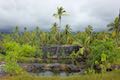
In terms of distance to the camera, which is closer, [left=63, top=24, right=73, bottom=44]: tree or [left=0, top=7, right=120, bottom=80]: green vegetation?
[left=0, top=7, right=120, bottom=80]: green vegetation

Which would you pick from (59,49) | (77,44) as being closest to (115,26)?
(77,44)

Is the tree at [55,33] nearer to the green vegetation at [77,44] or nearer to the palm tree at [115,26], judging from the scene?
the green vegetation at [77,44]

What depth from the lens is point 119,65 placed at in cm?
7369

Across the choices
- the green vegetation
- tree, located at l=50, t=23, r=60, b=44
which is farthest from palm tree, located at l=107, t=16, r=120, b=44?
tree, located at l=50, t=23, r=60, b=44

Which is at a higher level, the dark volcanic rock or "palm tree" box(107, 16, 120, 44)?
"palm tree" box(107, 16, 120, 44)

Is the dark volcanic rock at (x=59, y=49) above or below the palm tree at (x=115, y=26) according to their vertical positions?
below

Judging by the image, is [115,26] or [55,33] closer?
[115,26]

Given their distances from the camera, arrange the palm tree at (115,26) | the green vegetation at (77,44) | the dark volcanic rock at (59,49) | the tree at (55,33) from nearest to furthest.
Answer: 1. the green vegetation at (77,44)
2. the palm tree at (115,26)
3. the dark volcanic rock at (59,49)
4. the tree at (55,33)

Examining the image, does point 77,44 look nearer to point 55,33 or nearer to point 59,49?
point 59,49

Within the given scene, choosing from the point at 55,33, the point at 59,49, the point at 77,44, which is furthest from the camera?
the point at 55,33

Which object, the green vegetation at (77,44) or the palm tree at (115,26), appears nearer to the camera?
the green vegetation at (77,44)

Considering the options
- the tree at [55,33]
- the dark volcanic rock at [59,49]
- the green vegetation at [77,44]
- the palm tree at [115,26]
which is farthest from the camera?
the tree at [55,33]

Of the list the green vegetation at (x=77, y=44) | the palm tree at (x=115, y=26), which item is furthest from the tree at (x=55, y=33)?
the palm tree at (x=115, y=26)

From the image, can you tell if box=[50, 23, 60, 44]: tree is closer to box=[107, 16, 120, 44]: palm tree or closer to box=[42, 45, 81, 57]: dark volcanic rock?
box=[42, 45, 81, 57]: dark volcanic rock
